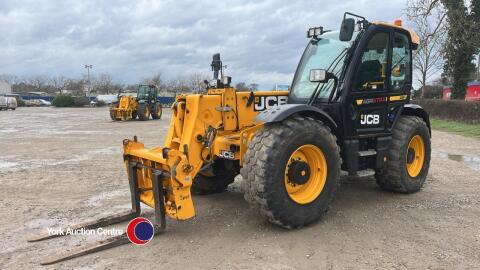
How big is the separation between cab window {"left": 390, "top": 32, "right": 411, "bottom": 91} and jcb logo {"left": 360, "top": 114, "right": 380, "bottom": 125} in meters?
0.56

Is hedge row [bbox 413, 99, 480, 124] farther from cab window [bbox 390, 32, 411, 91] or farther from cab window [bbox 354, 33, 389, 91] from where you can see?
cab window [bbox 354, 33, 389, 91]

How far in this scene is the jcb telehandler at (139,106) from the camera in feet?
92.3

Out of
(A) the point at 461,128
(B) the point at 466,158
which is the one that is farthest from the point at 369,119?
(A) the point at 461,128

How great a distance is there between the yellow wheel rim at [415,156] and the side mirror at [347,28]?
2.44m

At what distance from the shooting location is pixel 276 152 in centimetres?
466

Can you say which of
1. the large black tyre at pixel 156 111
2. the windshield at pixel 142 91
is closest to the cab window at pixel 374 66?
the large black tyre at pixel 156 111

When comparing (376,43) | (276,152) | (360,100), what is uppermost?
(376,43)

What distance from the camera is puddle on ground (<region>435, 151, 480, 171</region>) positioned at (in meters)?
9.75

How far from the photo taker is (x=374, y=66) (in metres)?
6.04

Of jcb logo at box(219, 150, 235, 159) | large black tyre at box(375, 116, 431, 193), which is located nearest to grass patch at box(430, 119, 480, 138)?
large black tyre at box(375, 116, 431, 193)

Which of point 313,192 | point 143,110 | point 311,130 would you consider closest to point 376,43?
point 311,130

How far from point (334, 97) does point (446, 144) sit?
9.99 meters

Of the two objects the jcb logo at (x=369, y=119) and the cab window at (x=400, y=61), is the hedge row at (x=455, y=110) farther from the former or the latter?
the jcb logo at (x=369, y=119)

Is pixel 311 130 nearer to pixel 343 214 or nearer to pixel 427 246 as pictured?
pixel 343 214
